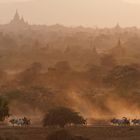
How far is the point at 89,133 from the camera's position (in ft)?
121

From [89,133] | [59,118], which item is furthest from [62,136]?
[59,118]

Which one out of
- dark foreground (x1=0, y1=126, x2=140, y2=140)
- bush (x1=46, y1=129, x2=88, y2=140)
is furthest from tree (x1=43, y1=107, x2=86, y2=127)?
bush (x1=46, y1=129, x2=88, y2=140)

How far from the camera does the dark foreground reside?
35.8 meters

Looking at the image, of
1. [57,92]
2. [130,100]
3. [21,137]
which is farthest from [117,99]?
[21,137]

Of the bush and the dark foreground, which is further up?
the dark foreground

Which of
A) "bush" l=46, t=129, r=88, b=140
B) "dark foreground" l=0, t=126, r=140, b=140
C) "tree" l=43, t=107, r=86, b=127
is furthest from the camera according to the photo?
"tree" l=43, t=107, r=86, b=127

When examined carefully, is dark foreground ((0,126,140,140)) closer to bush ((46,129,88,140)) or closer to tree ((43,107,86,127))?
bush ((46,129,88,140))

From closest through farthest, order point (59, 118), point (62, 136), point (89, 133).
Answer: point (62, 136) < point (89, 133) < point (59, 118)

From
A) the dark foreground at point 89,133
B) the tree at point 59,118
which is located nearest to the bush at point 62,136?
the dark foreground at point 89,133

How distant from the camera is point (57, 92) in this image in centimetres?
7169

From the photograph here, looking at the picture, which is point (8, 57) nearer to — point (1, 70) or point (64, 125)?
point (1, 70)

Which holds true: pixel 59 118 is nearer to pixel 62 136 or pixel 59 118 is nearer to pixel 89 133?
pixel 89 133

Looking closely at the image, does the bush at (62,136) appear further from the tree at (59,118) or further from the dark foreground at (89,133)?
the tree at (59,118)

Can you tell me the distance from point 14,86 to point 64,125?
37.2 meters
